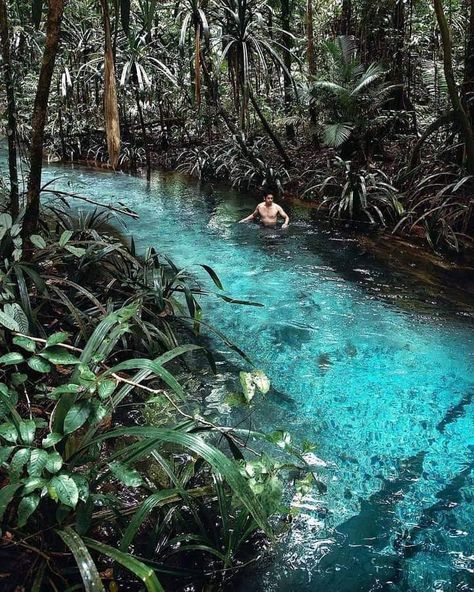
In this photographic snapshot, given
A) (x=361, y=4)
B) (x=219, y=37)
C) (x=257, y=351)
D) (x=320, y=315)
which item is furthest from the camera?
(x=361, y=4)

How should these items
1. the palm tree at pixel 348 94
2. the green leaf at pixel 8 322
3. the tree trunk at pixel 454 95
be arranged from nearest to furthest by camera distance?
the green leaf at pixel 8 322
the tree trunk at pixel 454 95
the palm tree at pixel 348 94

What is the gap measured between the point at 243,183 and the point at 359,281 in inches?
248

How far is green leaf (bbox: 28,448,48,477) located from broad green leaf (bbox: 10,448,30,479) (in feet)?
0.06

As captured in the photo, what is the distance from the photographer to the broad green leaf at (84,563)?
4.78 feet

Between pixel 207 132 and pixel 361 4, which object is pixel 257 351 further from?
pixel 207 132

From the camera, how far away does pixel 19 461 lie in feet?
5.08

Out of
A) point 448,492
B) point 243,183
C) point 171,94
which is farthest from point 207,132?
point 448,492

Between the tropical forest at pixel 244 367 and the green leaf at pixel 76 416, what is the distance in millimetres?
11

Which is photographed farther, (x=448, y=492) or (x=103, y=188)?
(x=103, y=188)

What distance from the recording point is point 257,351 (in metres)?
4.15

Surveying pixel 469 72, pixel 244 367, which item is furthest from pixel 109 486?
pixel 469 72

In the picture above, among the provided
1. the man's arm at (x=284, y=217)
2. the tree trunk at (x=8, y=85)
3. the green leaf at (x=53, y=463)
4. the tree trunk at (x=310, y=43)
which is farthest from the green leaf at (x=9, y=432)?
the tree trunk at (x=310, y=43)

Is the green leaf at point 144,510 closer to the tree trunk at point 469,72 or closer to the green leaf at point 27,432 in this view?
the green leaf at point 27,432

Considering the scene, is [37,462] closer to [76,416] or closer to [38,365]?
[76,416]
